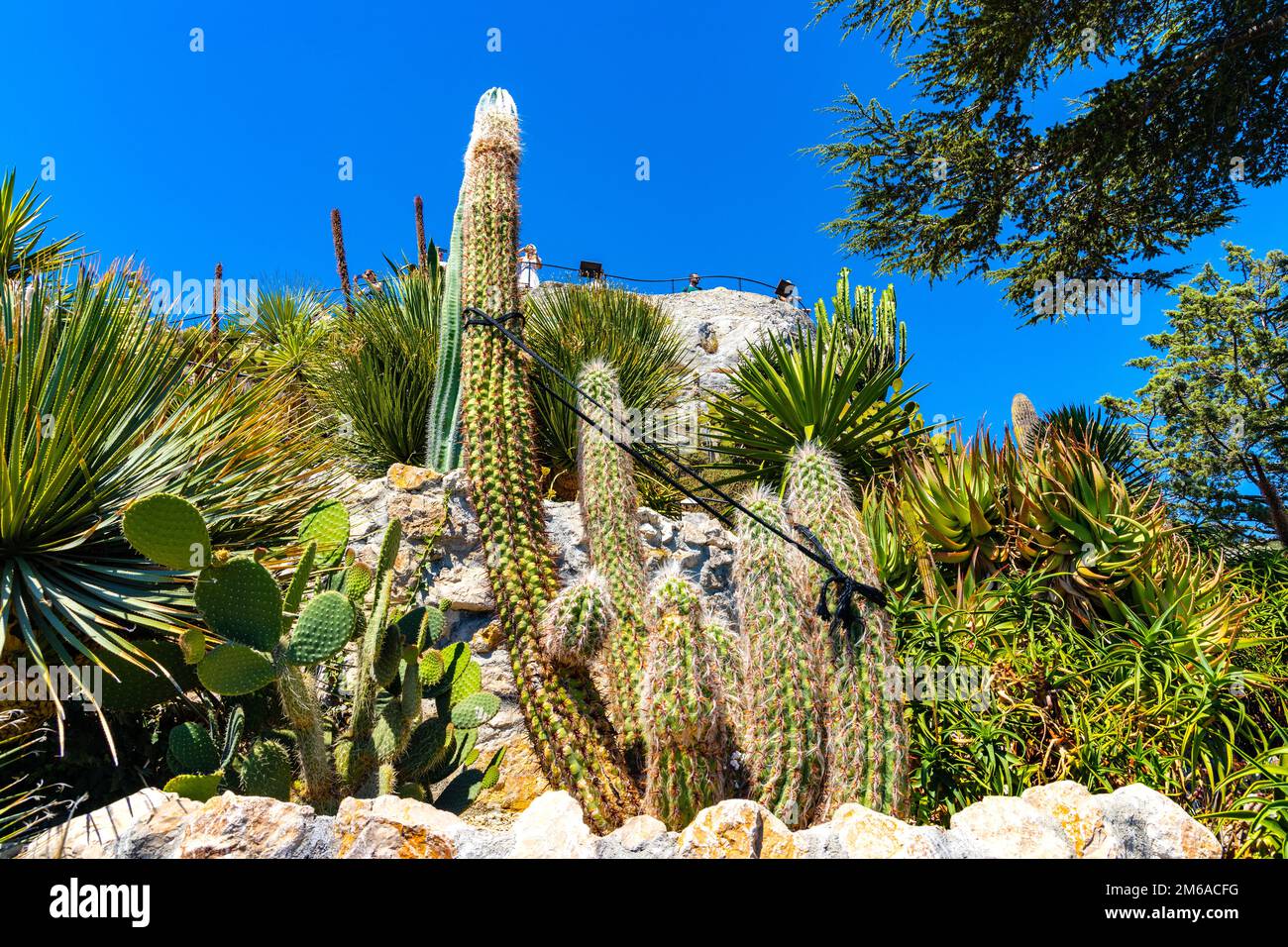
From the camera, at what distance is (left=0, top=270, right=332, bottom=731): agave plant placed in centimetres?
282

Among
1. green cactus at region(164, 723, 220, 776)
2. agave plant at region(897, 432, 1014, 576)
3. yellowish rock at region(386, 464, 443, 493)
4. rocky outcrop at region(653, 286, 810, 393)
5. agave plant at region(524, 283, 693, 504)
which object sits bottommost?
green cactus at region(164, 723, 220, 776)

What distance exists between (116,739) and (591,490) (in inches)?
92.2

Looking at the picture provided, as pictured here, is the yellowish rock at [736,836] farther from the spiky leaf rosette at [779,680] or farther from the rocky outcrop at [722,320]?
the rocky outcrop at [722,320]

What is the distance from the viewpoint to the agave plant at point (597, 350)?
21.1 ft

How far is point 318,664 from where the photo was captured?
3.02m

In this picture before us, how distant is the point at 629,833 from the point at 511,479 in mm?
2186

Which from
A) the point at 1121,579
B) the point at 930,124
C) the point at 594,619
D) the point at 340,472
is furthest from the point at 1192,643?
the point at 930,124

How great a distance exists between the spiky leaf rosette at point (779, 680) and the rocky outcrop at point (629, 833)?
72cm

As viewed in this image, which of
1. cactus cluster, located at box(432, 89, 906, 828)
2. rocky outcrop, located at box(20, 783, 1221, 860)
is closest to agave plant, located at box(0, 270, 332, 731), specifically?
rocky outcrop, located at box(20, 783, 1221, 860)

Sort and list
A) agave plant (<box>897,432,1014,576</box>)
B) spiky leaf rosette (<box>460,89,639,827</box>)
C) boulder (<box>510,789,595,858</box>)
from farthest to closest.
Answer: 1. agave plant (<box>897,432,1014,576</box>)
2. spiky leaf rosette (<box>460,89,639,827</box>)
3. boulder (<box>510,789,595,858</box>)

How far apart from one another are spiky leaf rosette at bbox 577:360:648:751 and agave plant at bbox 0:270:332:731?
1444 mm

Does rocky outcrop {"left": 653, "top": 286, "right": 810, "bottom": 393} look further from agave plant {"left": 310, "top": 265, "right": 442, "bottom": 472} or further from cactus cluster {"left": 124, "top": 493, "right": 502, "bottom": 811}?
cactus cluster {"left": 124, "top": 493, "right": 502, "bottom": 811}

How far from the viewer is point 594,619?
330cm

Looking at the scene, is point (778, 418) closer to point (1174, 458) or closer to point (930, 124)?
point (930, 124)
